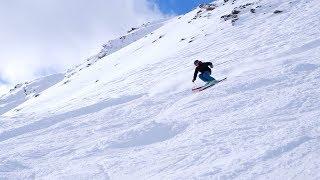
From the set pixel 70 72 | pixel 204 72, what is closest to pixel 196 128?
pixel 204 72

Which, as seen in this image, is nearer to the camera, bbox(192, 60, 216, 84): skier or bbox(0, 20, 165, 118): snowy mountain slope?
bbox(192, 60, 216, 84): skier

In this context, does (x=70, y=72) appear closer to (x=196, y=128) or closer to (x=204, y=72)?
(x=204, y=72)

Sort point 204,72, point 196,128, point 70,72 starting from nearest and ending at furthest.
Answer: point 196,128 < point 204,72 < point 70,72

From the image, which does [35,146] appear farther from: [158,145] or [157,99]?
[157,99]

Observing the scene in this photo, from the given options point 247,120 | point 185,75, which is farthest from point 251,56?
point 247,120

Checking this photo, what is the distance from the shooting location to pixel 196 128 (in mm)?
11852

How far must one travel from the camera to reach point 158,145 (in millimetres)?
11219

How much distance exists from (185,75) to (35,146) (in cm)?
892

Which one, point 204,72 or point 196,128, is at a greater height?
point 204,72

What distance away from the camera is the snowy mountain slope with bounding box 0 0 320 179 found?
9.18m

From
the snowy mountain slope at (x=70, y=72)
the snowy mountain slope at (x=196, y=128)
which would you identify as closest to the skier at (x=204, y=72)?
the snowy mountain slope at (x=196, y=128)

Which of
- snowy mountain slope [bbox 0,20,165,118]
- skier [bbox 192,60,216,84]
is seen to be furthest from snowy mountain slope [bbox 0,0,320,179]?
snowy mountain slope [bbox 0,20,165,118]

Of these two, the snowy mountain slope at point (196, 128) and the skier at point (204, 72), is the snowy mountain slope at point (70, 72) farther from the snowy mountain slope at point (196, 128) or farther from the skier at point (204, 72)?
the skier at point (204, 72)

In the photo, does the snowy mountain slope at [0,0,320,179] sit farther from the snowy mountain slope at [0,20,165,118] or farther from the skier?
A: the snowy mountain slope at [0,20,165,118]
